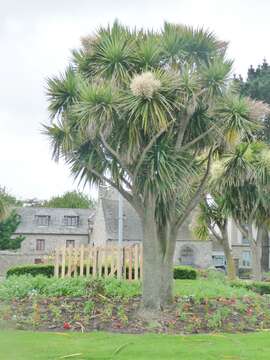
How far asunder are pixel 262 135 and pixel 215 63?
872 inches

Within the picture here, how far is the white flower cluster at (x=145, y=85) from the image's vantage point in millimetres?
10469

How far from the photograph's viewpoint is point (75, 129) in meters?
11.6

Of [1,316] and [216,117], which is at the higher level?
[216,117]

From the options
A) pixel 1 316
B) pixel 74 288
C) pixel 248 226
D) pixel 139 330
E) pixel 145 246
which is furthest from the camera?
pixel 248 226

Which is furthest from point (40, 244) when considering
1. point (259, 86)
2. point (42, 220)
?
point (259, 86)

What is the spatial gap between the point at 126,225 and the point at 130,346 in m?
37.8

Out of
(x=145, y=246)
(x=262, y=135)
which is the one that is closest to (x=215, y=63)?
(x=145, y=246)

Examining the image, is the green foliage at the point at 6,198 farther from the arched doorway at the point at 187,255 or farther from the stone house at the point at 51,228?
the arched doorway at the point at 187,255

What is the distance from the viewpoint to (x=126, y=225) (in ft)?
150

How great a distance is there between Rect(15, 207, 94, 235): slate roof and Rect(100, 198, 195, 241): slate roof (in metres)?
7.07

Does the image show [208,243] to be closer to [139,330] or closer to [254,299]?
[254,299]

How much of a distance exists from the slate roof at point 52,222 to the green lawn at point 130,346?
4350 centimetres

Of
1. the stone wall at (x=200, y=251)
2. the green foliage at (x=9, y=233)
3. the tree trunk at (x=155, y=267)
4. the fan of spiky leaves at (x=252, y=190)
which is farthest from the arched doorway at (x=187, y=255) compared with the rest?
the tree trunk at (x=155, y=267)

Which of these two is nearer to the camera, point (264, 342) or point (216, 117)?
point (264, 342)
